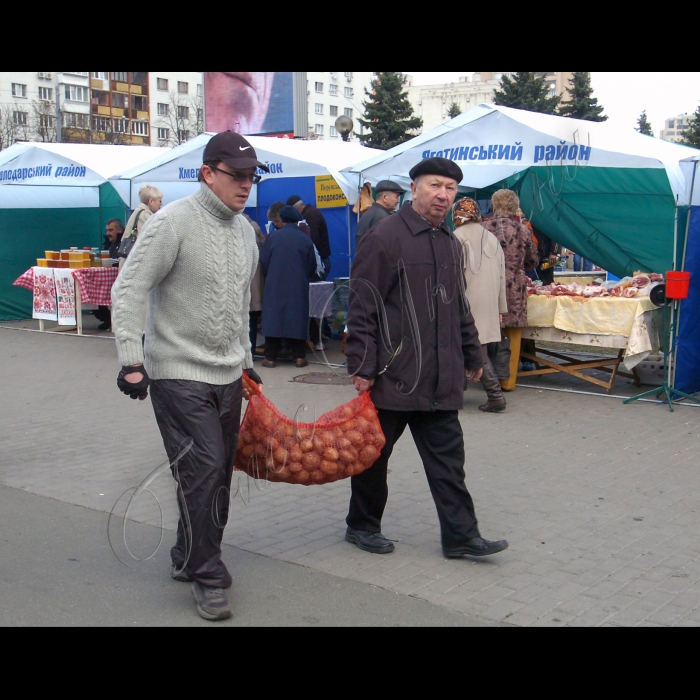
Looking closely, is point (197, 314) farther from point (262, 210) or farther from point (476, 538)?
point (262, 210)

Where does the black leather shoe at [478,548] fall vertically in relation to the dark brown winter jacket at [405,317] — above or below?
below

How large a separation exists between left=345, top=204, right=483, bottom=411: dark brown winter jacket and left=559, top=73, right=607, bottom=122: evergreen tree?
43.9 m

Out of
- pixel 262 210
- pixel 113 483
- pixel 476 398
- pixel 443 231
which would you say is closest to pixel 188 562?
pixel 443 231

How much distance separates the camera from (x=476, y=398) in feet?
→ 29.4

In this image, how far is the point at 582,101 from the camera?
4591 centimetres

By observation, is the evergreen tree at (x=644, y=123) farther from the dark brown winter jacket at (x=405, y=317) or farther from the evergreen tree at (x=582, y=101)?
the dark brown winter jacket at (x=405, y=317)

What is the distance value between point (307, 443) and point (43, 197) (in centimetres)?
1402

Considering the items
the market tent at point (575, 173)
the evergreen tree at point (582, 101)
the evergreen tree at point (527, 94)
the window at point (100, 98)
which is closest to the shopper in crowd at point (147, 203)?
the market tent at point (575, 173)

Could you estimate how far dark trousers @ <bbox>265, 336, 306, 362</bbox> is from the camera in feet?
36.6

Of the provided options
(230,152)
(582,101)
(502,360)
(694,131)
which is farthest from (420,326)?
(582,101)

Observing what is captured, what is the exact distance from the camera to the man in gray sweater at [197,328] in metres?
3.74

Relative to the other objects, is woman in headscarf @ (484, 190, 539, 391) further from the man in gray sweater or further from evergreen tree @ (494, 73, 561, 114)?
evergreen tree @ (494, 73, 561, 114)

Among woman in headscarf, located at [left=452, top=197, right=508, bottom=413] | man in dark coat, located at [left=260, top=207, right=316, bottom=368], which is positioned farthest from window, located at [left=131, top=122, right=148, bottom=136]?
woman in headscarf, located at [left=452, top=197, right=508, bottom=413]

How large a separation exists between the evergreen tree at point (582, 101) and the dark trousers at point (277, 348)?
38080mm
